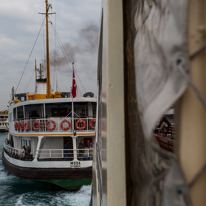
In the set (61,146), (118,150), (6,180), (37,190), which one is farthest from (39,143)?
(118,150)

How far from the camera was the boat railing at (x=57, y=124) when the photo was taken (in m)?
12.1

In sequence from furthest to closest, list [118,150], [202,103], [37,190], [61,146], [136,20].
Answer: [61,146], [37,190], [118,150], [136,20], [202,103]

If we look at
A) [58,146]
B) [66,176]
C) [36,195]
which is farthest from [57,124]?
[36,195]

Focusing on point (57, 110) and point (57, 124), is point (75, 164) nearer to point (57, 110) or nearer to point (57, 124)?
point (57, 124)

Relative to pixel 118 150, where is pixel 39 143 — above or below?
below

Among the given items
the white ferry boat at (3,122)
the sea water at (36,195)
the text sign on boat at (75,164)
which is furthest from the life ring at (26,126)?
the white ferry boat at (3,122)

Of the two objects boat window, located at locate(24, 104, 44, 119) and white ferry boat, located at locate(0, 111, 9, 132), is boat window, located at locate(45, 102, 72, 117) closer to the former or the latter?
boat window, located at locate(24, 104, 44, 119)

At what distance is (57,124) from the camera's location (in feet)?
40.6

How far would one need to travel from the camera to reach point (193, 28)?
579mm

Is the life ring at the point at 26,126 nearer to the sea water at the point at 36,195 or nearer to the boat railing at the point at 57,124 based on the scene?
the boat railing at the point at 57,124

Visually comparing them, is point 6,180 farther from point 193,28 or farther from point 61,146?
point 193,28

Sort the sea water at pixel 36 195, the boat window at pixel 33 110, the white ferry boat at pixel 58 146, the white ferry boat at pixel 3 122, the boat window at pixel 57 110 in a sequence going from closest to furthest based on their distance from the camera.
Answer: the sea water at pixel 36 195 < the white ferry boat at pixel 58 146 < the boat window at pixel 57 110 < the boat window at pixel 33 110 < the white ferry boat at pixel 3 122

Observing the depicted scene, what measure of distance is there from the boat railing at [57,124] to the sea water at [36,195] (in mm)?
2835

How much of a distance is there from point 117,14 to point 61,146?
500 inches
